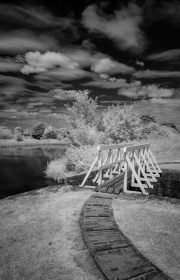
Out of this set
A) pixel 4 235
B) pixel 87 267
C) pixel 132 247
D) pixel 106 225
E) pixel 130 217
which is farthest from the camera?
pixel 130 217

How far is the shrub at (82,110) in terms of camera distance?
26.1m

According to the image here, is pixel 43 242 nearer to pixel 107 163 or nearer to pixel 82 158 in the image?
pixel 107 163

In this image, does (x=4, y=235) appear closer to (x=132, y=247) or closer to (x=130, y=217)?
(x=132, y=247)

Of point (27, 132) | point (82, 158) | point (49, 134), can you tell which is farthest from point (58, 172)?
point (27, 132)

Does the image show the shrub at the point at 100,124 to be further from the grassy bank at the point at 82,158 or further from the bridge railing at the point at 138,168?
the bridge railing at the point at 138,168

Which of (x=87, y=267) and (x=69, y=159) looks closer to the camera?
(x=87, y=267)

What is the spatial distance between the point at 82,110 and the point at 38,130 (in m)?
46.0

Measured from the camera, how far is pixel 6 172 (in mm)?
21312

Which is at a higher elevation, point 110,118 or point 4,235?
point 110,118

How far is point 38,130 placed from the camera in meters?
69.2

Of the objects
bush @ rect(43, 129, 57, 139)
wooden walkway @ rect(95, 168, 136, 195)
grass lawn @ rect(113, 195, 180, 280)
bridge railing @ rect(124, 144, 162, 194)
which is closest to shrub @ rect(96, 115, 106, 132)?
bridge railing @ rect(124, 144, 162, 194)

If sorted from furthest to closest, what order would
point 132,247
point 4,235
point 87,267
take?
point 4,235, point 132,247, point 87,267

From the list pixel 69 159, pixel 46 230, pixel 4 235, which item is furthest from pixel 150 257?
pixel 69 159

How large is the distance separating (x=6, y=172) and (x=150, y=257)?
812 inches
